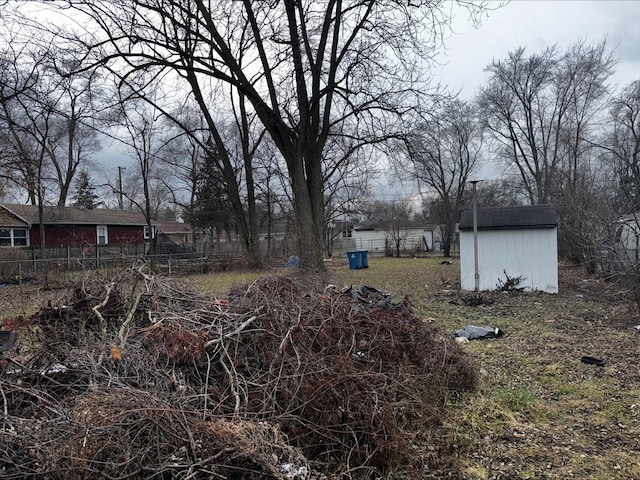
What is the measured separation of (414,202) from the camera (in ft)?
172

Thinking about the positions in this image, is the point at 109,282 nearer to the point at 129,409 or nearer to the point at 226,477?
the point at 129,409

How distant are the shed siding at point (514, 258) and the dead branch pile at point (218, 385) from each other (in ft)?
22.3

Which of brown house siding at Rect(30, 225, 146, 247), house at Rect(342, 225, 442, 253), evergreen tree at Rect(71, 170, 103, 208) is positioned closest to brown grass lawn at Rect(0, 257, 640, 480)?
brown house siding at Rect(30, 225, 146, 247)

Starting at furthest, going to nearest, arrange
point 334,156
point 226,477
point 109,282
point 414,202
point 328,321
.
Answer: point 414,202
point 334,156
point 109,282
point 328,321
point 226,477

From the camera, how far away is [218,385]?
130 inches

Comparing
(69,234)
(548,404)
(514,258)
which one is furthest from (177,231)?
(548,404)

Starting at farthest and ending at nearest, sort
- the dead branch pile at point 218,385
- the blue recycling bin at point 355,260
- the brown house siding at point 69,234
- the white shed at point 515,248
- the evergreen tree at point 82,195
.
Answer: the evergreen tree at point 82,195
the brown house siding at point 69,234
the blue recycling bin at point 355,260
the white shed at point 515,248
the dead branch pile at point 218,385

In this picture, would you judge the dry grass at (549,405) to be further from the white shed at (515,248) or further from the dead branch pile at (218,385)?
the white shed at (515,248)

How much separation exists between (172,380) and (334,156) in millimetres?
20955

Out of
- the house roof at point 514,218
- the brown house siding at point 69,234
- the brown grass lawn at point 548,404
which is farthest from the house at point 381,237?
the brown grass lawn at point 548,404

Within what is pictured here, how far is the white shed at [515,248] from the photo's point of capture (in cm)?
1045

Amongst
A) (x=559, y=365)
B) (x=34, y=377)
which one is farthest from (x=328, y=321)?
(x=559, y=365)

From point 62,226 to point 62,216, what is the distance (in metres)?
0.65

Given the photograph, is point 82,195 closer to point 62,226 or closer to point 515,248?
point 62,226
